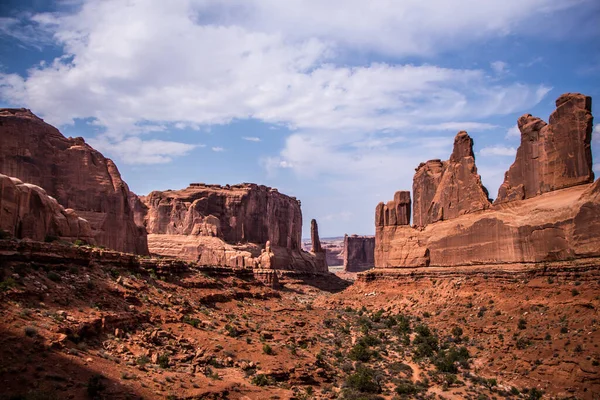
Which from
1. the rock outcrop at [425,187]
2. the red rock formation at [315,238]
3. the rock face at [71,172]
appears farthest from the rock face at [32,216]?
the red rock formation at [315,238]

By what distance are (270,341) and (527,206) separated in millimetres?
21336

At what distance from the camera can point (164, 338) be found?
1019 inches

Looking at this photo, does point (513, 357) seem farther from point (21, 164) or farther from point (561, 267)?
point (21, 164)

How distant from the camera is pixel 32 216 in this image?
27.7 m

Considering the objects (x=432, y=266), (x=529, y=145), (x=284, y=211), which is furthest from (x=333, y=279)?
(x=529, y=145)

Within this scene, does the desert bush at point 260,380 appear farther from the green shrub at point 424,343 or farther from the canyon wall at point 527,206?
the canyon wall at point 527,206

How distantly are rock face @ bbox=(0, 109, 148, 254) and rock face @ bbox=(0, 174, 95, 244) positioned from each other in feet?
42.0

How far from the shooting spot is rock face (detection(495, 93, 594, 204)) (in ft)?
119

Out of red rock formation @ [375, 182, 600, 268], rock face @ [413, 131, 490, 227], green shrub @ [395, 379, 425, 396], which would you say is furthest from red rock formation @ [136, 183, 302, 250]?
green shrub @ [395, 379, 425, 396]

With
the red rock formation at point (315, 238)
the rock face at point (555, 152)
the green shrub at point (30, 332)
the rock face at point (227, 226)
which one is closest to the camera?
the green shrub at point (30, 332)

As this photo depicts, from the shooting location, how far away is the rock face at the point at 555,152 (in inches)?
1432

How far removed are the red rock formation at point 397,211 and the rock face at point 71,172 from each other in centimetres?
2729

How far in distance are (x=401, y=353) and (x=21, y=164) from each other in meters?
34.4

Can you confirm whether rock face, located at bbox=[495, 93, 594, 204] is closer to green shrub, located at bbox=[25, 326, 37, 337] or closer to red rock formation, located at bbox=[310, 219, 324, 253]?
green shrub, located at bbox=[25, 326, 37, 337]
